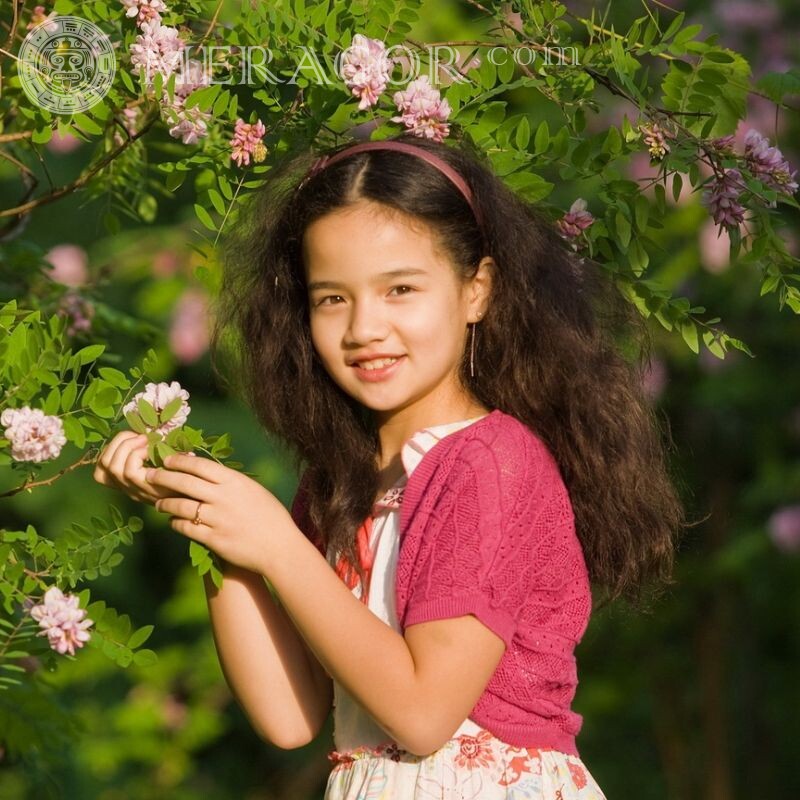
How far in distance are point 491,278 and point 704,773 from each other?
377cm

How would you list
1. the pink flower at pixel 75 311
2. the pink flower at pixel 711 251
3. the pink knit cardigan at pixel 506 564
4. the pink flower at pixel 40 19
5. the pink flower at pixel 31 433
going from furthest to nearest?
the pink flower at pixel 711 251
the pink flower at pixel 75 311
the pink flower at pixel 40 19
the pink knit cardigan at pixel 506 564
the pink flower at pixel 31 433

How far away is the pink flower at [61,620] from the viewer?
1735 mm

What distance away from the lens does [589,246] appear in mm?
2102

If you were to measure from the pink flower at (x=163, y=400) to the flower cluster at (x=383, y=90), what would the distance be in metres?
0.47

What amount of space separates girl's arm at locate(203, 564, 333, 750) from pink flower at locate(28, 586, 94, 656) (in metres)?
0.24

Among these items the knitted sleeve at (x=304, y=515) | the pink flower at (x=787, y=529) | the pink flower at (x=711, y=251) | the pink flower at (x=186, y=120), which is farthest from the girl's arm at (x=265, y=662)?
the pink flower at (x=711, y=251)

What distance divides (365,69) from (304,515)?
Result: 2.19 ft

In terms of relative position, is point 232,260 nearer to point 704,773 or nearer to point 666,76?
point 666,76

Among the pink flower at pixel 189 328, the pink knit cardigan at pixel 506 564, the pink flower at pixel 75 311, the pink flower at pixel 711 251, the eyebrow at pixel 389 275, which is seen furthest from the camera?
the pink flower at pixel 189 328

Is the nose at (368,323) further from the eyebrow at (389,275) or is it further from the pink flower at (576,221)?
the pink flower at (576,221)

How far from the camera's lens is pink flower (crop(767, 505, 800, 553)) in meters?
4.46

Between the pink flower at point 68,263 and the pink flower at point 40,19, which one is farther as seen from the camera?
the pink flower at point 68,263

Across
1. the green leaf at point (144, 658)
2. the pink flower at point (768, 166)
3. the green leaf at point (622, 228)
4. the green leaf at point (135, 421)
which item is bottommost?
the green leaf at point (144, 658)

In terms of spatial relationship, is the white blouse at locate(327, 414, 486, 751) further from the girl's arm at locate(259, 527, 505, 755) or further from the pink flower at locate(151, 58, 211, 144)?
the pink flower at locate(151, 58, 211, 144)
